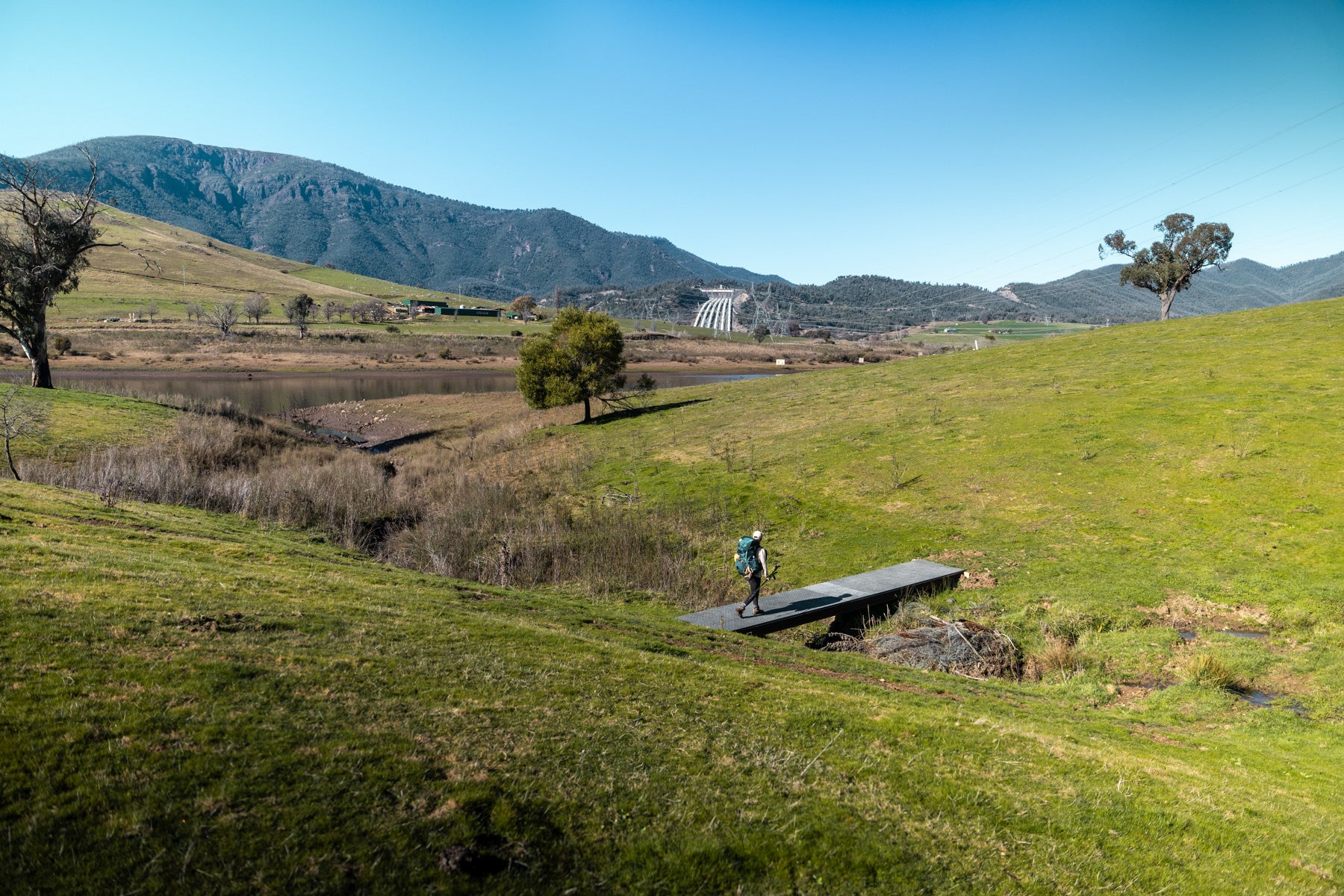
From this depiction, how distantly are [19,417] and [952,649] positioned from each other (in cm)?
3655

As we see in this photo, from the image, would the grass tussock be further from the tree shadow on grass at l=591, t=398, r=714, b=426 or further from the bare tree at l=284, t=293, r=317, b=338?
the bare tree at l=284, t=293, r=317, b=338

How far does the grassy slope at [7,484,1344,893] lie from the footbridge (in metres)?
4.37

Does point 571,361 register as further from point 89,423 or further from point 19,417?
point 19,417

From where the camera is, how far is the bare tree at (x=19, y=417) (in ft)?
79.2

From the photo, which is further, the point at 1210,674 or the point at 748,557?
the point at 748,557

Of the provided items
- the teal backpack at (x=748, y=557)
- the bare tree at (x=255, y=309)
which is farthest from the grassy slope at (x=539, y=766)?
the bare tree at (x=255, y=309)

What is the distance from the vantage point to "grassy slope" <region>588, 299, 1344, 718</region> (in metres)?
17.5

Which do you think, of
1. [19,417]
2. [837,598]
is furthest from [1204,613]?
[19,417]

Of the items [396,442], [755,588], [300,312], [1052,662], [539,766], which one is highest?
[300,312]

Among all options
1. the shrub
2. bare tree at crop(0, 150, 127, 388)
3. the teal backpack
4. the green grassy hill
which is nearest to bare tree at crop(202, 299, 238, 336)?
bare tree at crop(0, 150, 127, 388)

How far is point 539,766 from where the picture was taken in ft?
24.7

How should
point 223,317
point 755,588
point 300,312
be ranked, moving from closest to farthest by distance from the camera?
point 755,588 → point 223,317 → point 300,312

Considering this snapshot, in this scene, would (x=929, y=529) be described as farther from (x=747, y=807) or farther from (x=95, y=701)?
(x=95, y=701)

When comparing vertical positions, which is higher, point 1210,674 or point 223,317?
point 223,317
